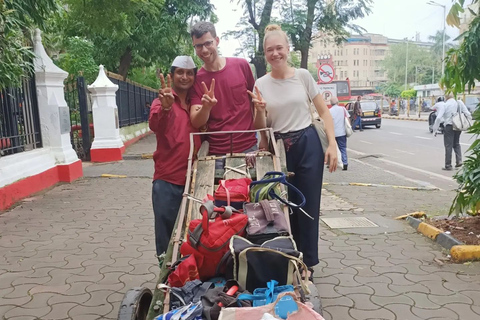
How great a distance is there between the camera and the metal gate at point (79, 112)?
34.5 ft

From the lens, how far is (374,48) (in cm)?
11619

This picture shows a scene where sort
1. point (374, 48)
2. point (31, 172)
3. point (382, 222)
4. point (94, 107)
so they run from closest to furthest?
point (382, 222), point (31, 172), point (94, 107), point (374, 48)

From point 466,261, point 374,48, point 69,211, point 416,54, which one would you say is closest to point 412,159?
point 466,261

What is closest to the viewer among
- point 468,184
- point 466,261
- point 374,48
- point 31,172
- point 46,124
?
point 466,261

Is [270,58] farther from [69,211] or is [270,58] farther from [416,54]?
[416,54]

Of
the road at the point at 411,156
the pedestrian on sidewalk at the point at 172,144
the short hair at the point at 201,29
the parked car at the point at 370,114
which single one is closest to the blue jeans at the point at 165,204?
the pedestrian on sidewalk at the point at 172,144

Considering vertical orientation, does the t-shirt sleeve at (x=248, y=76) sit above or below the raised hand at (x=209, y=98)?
above

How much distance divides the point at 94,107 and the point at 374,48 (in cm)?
11621

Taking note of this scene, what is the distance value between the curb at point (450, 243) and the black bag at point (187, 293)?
3080 mm

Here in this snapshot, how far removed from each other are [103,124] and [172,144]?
8791mm

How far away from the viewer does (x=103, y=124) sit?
1119 centimetres

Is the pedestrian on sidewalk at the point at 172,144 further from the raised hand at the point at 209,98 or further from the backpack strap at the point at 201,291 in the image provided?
the backpack strap at the point at 201,291

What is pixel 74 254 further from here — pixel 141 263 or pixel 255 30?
pixel 255 30

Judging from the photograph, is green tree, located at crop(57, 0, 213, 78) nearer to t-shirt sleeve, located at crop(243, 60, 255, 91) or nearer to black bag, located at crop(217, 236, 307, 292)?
t-shirt sleeve, located at crop(243, 60, 255, 91)
